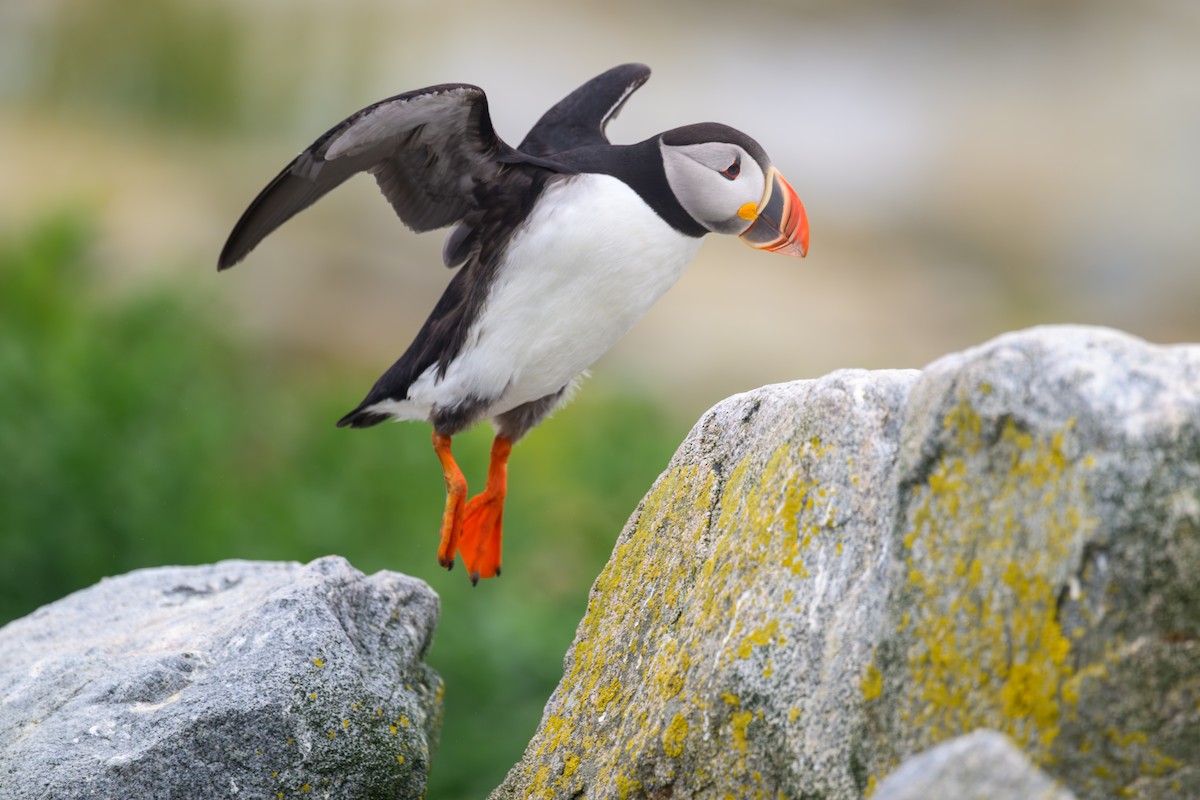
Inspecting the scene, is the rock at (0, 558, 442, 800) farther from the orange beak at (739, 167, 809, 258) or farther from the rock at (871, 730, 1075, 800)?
the rock at (871, 730, 1075, 800)

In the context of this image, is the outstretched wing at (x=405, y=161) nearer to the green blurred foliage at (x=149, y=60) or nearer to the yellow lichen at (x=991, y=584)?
the yellow lichen at (x=991, y=584)

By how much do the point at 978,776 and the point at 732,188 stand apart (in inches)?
119

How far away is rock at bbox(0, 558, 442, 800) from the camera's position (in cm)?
399

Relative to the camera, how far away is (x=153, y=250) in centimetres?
2048

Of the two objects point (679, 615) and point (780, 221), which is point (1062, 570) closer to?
point (679, 615)

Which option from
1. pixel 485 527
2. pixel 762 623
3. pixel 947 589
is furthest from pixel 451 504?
pixel 947 589

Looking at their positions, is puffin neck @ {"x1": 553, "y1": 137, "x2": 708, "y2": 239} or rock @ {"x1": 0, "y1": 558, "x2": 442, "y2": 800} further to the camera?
puffin neck @ {"x1": 553, "y1": 137, "x2": 708, "y2": 239}

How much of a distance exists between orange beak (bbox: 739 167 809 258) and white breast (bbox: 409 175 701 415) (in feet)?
0.91

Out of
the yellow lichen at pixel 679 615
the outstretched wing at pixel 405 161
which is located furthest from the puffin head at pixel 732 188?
the yellow lichen at pixel 679 615

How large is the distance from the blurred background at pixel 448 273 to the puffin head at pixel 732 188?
6.04m

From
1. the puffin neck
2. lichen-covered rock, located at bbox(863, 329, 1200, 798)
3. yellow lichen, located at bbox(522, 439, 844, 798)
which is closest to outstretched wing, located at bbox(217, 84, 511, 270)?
the puffin neck

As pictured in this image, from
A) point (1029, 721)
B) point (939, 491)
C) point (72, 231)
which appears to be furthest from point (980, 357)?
point (72, 231)

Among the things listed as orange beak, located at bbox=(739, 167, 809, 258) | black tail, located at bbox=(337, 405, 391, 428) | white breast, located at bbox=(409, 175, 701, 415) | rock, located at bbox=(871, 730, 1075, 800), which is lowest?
rock, located at bbox=(871, 730, 1075, 800)

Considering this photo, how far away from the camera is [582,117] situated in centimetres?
635
